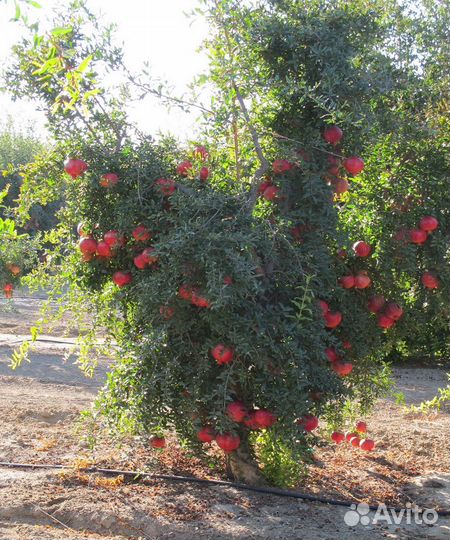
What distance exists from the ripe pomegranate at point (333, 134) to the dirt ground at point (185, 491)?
186cm

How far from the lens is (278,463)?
4.00 metres

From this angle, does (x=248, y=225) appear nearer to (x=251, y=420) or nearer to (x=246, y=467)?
(x=251, y=420)

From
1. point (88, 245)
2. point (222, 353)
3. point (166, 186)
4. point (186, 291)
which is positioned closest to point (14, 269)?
point (88, 245)

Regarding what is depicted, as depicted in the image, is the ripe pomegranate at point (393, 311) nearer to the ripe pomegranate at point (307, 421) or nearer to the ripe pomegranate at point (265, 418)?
the ripe pomegranate at point (307, 421)

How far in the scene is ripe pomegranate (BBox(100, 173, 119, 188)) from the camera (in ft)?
11.3

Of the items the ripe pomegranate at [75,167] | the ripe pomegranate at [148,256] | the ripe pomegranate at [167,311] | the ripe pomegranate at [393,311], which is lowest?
the ripe pomegranate at [167,311]

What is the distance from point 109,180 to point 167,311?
73 centimetres

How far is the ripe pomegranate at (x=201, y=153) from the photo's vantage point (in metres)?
3.50

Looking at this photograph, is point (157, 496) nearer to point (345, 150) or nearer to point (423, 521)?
point (423, 521)

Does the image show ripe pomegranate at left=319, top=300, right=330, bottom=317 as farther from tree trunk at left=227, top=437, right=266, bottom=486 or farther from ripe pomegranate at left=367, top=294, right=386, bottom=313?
tree trunk at left=227, top=437, right=266, bottom=486

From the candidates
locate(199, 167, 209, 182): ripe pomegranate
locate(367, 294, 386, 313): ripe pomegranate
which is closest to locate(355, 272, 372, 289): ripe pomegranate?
locate(367, 294, 386, 313): ripe pomegranate

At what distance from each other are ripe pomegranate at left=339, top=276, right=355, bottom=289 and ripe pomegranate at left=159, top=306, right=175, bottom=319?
1.04 m

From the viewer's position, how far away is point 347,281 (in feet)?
12.4

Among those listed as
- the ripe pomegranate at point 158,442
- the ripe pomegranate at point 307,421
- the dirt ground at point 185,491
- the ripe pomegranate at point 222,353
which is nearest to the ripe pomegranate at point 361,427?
the dirt ground at point 185,491
